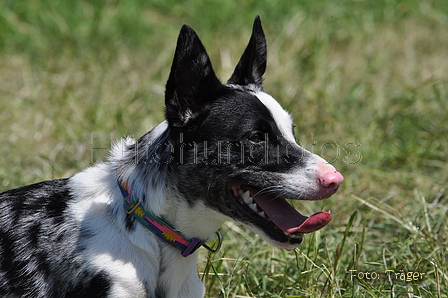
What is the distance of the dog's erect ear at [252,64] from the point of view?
3.24 meters

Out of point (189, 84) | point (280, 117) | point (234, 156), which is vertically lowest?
point (234, 156)

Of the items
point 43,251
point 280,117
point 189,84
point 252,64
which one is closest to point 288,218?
point 280,117

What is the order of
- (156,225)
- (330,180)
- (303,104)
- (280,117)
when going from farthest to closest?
(303,104) < (280,117) < (156,225) < (330,180)

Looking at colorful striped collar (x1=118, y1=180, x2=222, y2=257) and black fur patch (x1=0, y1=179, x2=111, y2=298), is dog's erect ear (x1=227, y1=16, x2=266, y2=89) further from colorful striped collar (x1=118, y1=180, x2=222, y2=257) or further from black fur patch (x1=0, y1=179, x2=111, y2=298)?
black fur patch (x1=0, y1=179, x2=111, y2=298)

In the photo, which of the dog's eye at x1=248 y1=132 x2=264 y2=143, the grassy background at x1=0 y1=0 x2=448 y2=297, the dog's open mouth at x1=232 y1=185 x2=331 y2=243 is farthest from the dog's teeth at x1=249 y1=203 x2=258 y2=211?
the grassy background at x1=0 y1=0 x2=448 y2=297

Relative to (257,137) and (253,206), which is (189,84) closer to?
(257,137)

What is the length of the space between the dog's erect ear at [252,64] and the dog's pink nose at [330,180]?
0.81 meters

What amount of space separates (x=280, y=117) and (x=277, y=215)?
1.60 ft

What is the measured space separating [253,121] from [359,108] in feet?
11.9

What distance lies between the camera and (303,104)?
19.9ft

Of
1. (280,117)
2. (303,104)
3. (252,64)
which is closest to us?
(280,117)

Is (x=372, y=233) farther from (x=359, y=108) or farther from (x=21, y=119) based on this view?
(x=21, y=119)

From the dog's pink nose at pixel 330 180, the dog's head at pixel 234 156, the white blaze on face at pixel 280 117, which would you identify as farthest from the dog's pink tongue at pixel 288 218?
the white blaze on face at pixel 280 117

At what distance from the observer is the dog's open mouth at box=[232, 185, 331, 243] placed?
2768 mm
